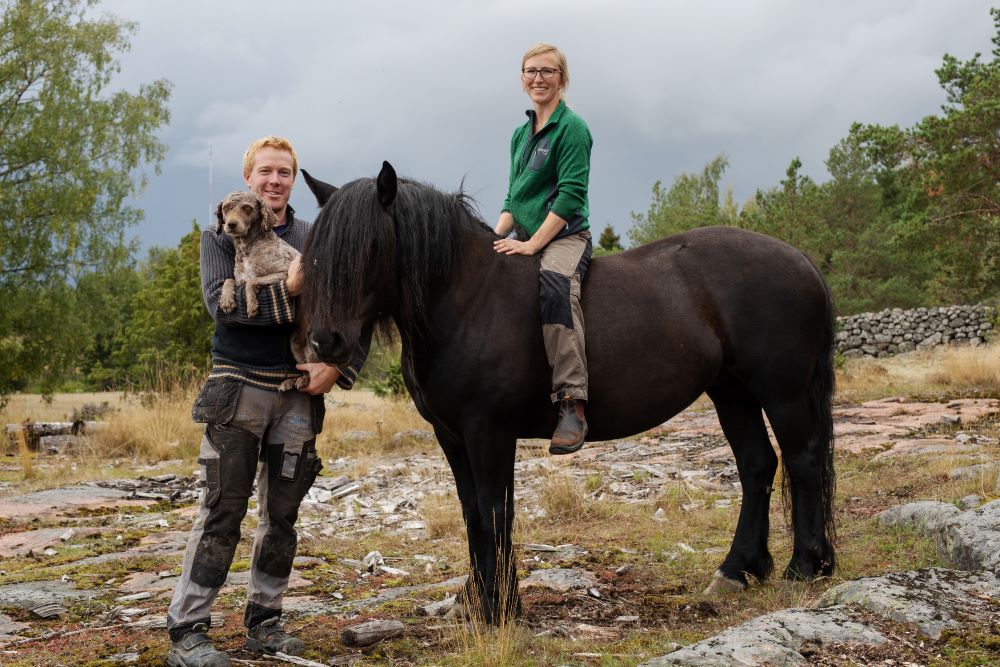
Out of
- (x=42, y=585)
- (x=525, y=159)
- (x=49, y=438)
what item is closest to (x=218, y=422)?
(x=525, y=159)

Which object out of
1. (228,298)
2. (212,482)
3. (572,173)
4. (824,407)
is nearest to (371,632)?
(212,482)

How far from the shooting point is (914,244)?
18594 millimetres

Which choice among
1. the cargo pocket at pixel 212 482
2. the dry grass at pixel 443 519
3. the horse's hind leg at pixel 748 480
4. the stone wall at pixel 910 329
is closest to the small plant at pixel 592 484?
the dry grass at pixel 443 519

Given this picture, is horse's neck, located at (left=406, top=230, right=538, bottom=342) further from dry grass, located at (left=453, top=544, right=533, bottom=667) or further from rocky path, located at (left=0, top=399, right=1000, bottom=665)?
rocky path, located at (left=0, top=399, right=1000, bottom=665)

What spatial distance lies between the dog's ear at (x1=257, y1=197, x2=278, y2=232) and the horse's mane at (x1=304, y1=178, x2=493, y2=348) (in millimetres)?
269

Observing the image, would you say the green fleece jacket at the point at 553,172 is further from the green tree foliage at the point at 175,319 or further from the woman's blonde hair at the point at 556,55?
the green tree foliage at the point at 175,319

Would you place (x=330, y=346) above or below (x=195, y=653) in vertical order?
above

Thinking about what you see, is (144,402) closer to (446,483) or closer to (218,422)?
(446,483)

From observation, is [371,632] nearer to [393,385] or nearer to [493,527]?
[493,527]

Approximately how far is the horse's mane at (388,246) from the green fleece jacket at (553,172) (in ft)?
1.25

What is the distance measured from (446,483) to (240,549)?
2.67 meters

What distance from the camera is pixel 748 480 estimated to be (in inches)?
199

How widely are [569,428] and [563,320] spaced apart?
1.73 ft

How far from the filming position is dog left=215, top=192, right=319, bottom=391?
3734mm
